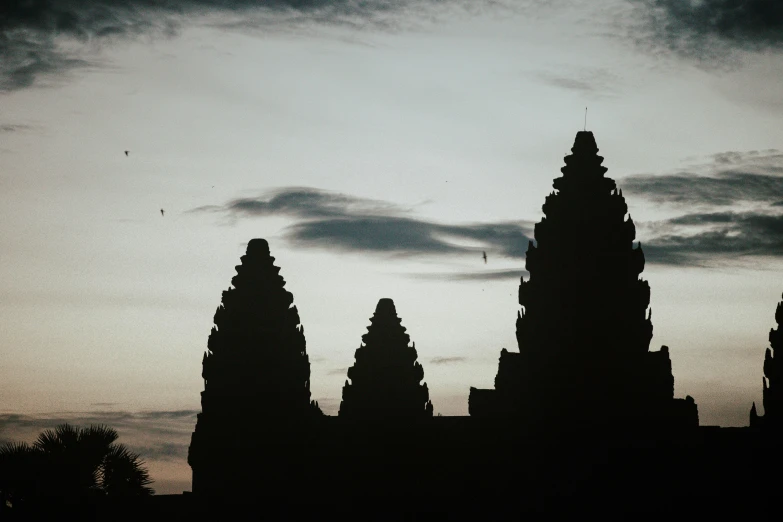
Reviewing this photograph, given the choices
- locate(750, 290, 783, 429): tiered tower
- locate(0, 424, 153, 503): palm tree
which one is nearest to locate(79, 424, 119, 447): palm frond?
locate(0, 424, 153, 503): palm tree

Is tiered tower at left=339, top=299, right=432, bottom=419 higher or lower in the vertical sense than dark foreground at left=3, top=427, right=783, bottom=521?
higher

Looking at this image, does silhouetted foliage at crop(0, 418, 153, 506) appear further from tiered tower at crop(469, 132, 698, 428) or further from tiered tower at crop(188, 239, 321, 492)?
tiered tower at crop(469, 132, 698, 428)

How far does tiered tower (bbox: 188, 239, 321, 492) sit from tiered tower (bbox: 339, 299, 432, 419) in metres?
2.28

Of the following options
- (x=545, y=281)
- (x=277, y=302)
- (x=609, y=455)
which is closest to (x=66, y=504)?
(x=277, y=302)

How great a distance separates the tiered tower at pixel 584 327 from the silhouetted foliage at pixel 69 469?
2117 centimetres

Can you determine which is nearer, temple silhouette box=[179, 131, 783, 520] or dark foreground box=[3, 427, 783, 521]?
dark foreground box=[3, 427, 783, 521]

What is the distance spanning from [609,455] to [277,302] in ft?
57.1

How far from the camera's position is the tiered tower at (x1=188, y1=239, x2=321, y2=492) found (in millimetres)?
56250

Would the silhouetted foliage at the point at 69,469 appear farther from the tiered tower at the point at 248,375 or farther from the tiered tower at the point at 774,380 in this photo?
the tiered tower at the point at 774,380

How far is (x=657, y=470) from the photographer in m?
57.7

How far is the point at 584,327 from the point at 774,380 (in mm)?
12804

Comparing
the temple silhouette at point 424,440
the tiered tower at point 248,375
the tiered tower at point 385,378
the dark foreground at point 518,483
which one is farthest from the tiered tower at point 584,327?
the tiered tower at point 248,375

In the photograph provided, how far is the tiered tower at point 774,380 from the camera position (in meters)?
55.6

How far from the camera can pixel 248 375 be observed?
56938mm
